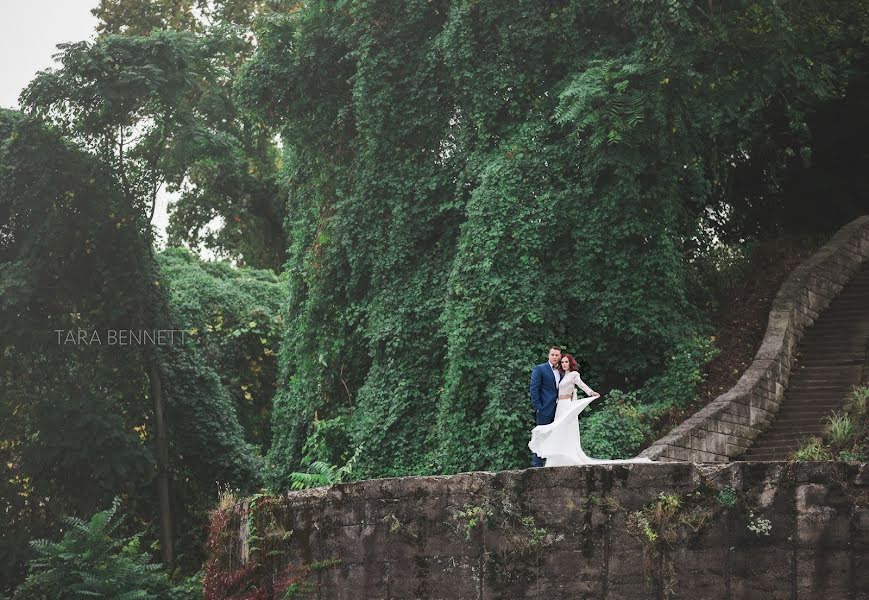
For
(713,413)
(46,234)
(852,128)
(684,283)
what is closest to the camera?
(713,413)

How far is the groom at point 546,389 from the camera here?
12.4 m

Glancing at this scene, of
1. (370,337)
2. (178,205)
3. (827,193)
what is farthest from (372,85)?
(178,205)

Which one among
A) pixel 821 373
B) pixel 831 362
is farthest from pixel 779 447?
pixel 831 362

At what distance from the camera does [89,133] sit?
899 inches

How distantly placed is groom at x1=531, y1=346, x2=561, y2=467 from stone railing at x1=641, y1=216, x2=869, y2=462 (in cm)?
263

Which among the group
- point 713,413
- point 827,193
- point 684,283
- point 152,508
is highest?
point 827,193

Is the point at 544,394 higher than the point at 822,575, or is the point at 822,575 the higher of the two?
the point at 544,394

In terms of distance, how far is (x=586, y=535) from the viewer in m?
10.8

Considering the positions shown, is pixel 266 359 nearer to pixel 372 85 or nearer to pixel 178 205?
pixel 178 205

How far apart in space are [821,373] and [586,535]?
8.21 metres

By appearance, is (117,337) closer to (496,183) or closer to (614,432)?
(496,183)

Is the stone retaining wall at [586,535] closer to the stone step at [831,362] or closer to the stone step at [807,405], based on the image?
the stone step at [807,405]

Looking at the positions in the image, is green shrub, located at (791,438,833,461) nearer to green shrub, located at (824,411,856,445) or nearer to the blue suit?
green shrub, located at (824,411,856,445)

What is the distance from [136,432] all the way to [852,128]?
13.9 meters
